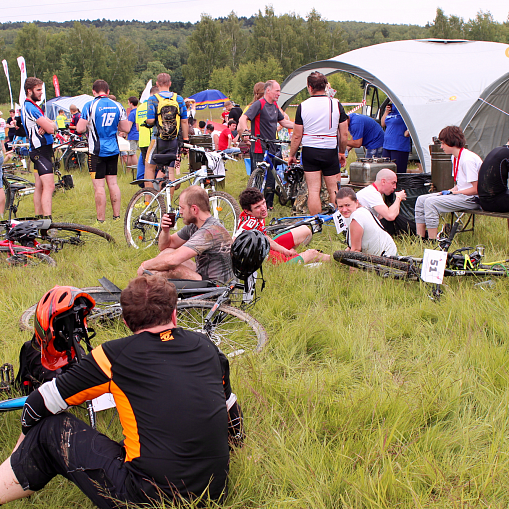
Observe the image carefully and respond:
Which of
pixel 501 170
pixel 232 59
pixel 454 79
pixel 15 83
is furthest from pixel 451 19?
pixel 501 170

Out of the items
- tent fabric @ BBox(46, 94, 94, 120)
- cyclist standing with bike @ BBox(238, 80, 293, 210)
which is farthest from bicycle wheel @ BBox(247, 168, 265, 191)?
tent fabric @ BBox(46, 94, 94, 120)

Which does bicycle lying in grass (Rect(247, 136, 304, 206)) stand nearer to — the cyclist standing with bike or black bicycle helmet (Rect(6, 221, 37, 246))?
the cyclist standing with bike

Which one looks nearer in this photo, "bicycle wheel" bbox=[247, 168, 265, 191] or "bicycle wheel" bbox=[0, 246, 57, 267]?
"bicycle wheel" bbox=[0, 246, 57, 267]

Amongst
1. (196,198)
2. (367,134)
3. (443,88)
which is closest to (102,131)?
(196,198)

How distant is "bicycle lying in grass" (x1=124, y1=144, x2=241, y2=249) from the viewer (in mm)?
6293

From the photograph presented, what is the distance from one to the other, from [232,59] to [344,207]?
78488mm

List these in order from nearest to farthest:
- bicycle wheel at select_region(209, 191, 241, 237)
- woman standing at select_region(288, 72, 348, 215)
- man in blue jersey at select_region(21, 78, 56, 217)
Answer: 1. bicycle wheel at select_region(209, 191, 241, 237)
2. woman standing at select_region(288, 72, 348, 215)
3. man in blue jersey at select_region(21, 78, 56, 217)

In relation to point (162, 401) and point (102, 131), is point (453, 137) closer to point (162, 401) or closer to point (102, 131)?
point (102, 131)

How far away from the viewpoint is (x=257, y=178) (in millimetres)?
7883

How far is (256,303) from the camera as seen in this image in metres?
4.23

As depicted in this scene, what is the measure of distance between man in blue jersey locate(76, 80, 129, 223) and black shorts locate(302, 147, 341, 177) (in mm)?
2590

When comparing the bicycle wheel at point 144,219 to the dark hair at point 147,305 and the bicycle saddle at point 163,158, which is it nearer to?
the bicycle saddle at point 163,158

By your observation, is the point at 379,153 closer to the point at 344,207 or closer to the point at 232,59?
the point at 344,207

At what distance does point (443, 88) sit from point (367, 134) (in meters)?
1.60
